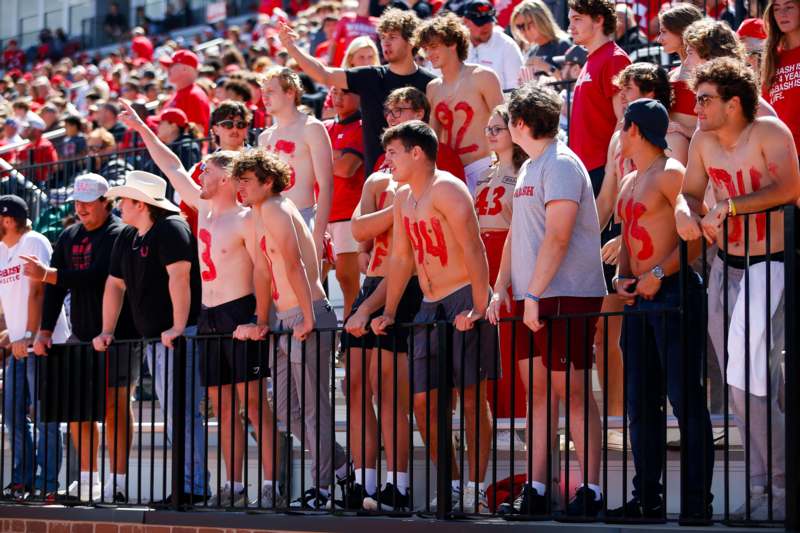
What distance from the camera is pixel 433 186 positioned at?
26.3ft

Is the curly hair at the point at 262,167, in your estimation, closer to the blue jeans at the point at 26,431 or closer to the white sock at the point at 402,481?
the white sock at the point at 402,481

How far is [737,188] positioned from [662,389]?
101 centimetres

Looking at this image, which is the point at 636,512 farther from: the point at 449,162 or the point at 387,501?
the point at 449,162

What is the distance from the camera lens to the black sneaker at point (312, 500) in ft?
27.2

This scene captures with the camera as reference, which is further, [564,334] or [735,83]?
[564,334]

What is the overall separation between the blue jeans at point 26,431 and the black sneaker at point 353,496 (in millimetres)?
2659

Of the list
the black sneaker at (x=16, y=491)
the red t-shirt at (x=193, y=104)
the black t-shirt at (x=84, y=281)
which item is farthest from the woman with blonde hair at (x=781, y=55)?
the red t-shirt at (x=193, y=104)

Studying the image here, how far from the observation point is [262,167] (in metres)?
8.66

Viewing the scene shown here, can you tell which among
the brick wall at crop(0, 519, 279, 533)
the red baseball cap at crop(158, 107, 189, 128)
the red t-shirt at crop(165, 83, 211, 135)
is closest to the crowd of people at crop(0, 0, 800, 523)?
the brick wall at crop(0, 519, 279, 533)

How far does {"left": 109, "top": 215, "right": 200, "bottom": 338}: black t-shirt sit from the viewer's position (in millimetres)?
9461

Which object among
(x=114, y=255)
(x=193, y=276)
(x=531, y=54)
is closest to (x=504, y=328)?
(x=193, y=276)

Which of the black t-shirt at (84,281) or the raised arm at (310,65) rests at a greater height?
the raised arm at (310,65)

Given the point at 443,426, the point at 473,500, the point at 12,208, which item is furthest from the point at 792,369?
the point at 12,208

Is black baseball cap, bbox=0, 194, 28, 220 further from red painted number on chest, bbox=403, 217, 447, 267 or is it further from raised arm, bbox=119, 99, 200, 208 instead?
red painted number on chest, bbox=403, 217, 447, 267
